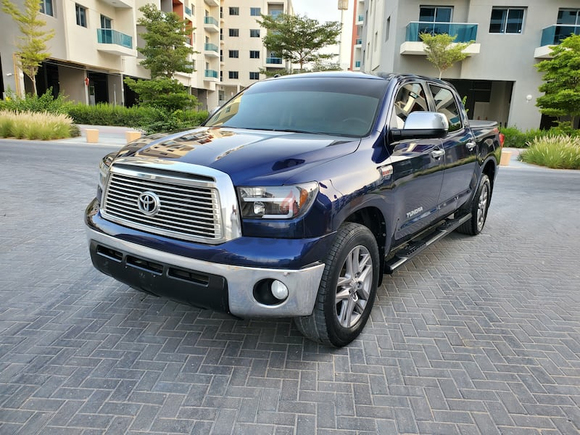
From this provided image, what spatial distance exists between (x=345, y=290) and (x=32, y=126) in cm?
1806

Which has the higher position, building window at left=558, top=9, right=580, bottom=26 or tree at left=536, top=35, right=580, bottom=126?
building window at left=558, top=9, right=580, bottom=26

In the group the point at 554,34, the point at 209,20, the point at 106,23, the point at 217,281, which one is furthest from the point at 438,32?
the point at 209,20

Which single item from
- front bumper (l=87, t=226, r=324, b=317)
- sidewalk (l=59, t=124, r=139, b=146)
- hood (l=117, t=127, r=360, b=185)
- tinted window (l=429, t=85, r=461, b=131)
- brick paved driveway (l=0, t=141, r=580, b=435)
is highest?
tinted window (l=429, t=85, r=461, b=131)

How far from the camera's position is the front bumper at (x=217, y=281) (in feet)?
8.61

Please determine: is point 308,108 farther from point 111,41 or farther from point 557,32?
point 111,41

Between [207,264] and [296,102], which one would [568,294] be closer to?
[296,102]

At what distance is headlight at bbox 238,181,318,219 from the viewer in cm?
266

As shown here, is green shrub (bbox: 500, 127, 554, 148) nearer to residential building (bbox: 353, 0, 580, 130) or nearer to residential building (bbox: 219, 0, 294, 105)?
residential building (bbox: 353, 0, 580, 130)

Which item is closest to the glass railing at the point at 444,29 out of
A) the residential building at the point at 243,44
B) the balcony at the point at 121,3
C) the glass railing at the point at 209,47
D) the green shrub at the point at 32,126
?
the green shrub at the point at 32,126

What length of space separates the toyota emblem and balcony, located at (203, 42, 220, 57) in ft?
191

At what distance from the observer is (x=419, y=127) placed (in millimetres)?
3549

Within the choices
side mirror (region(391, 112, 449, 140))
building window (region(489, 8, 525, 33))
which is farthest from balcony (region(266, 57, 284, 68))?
side mirror (region(391, 112, 449, 140))

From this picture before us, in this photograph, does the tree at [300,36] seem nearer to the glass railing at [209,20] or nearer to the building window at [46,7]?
the building window at [46,7]

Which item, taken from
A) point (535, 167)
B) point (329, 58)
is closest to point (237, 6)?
point (329, 58)
